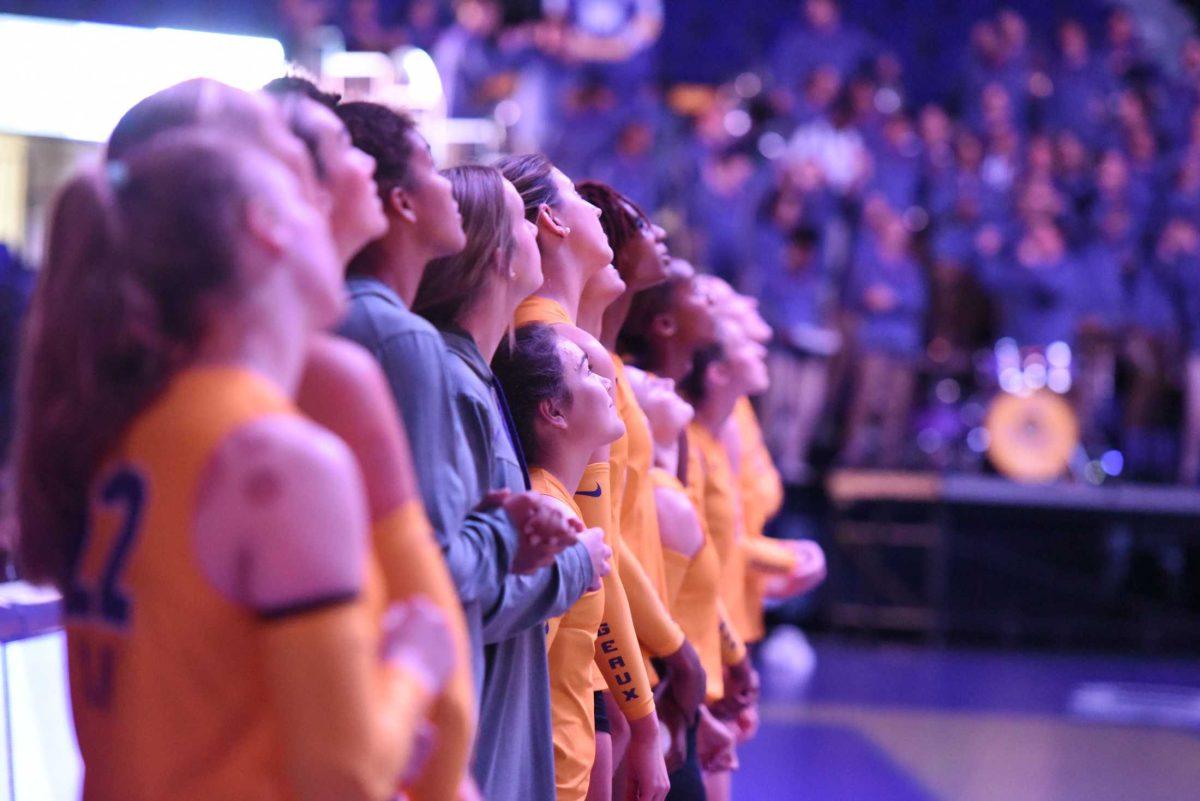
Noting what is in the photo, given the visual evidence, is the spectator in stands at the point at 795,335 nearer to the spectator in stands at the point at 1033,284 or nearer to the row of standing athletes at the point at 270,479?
the spectator in stands at the point at 1033,284

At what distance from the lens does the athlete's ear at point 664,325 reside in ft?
12.4

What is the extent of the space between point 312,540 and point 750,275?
9.76 m

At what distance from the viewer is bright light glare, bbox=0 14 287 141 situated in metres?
10.7

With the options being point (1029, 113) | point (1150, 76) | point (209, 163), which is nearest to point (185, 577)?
point (209, 163)

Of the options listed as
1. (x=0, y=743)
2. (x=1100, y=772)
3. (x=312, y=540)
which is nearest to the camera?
(x=312, y=540)

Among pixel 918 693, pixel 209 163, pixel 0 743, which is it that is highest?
pixel 209 163

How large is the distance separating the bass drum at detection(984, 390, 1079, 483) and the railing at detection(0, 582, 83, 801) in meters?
8.88

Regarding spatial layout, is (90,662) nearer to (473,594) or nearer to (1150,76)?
(473,594)

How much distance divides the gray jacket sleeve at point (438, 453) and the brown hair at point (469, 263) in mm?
374

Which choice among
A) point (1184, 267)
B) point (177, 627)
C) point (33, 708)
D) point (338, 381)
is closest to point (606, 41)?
point (1184, 267)

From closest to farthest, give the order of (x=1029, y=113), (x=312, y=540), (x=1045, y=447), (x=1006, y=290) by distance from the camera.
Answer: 1. (x=312, y=540)
2. (x=1045, y=447)
3. (x=1006, y=290)
4. (x=1029, y=113)

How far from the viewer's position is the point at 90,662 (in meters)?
1.43

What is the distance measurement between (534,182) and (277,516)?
1.69 metres

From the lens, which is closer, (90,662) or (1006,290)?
(90,662)
